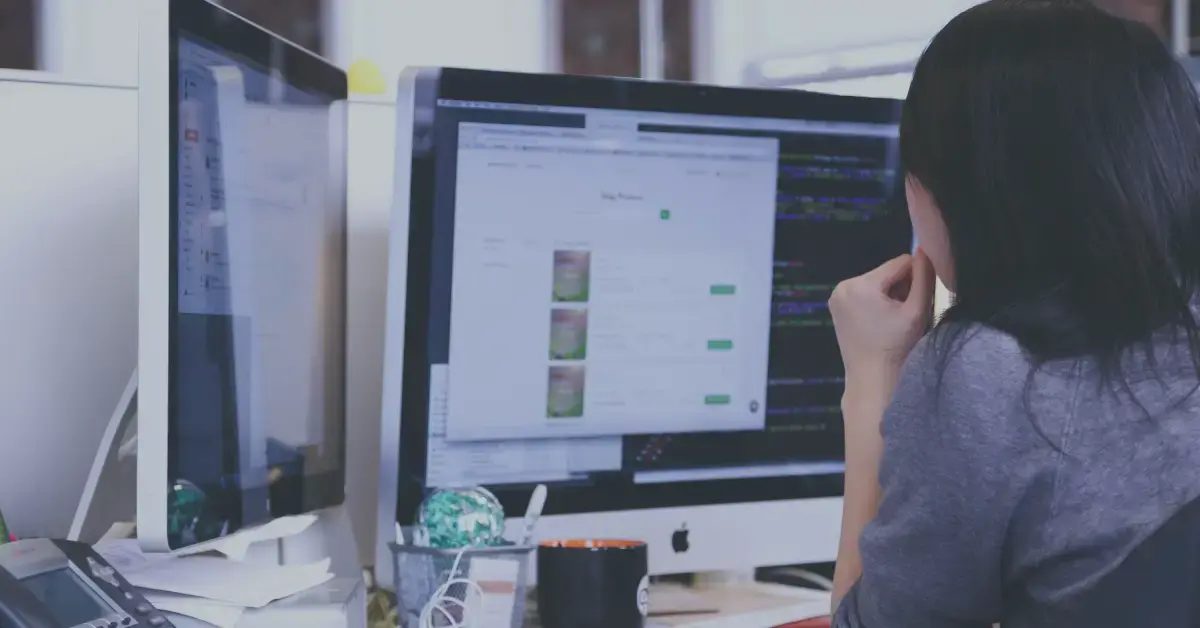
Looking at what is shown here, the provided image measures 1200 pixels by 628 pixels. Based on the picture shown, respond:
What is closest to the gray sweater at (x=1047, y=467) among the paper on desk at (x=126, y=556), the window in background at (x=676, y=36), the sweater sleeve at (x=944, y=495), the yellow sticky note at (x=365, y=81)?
the sweater sleeve at (x=944, y=495)

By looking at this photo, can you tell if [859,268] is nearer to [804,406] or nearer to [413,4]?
[804,406]

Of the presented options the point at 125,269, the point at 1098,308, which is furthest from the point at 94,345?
the point at 1098,308

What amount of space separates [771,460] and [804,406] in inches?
2.4

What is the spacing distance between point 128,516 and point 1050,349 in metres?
0.75

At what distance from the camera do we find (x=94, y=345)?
1071mm

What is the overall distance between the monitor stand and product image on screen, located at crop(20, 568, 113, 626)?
204mm

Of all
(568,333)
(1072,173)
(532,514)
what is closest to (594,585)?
(532,514)

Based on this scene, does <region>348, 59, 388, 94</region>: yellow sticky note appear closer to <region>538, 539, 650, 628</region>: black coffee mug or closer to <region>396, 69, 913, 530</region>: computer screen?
<region>396, 69, 913, 530</region>: computer screen

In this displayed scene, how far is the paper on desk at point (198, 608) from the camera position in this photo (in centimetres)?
76

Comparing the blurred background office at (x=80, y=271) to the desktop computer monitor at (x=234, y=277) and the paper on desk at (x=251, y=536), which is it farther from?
the paper on desk at (x=251, y=536)

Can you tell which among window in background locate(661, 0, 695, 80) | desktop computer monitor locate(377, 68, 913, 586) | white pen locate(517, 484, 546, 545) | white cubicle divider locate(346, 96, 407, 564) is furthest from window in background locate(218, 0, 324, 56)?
white pen locate(517, 484, 546, 545)

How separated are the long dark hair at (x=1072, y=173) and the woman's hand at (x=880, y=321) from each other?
180 mm

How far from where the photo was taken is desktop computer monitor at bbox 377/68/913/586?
1031mm

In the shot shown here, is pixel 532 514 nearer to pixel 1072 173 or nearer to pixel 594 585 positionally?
pixel 594 585
